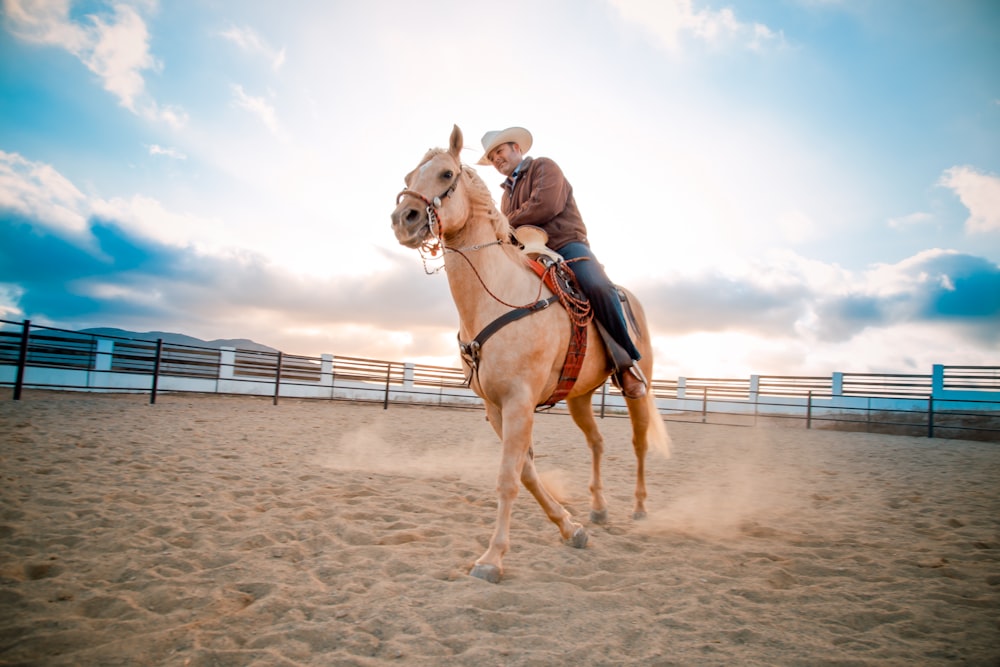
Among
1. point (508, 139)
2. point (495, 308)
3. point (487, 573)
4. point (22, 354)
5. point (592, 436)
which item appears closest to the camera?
point (487, 573)

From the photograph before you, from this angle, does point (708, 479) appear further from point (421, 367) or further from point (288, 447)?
point (421, 367)

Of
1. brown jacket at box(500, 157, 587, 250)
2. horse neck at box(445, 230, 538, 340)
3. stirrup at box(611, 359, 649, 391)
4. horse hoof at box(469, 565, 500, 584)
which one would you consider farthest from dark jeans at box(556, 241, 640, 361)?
horse hoof at box(469, 565, 500, 584)

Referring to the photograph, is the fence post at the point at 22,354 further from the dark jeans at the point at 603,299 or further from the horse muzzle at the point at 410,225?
the dark jeans at the point at 603,299

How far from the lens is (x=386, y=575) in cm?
275

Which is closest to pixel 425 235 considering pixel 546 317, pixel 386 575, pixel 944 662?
pixel 546 317

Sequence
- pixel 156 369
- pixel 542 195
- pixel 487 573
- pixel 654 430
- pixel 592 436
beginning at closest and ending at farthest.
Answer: pixel 487 573 < pixel 542 195 < pixel 592 436 < pixel 654 430 < pixel 156 369

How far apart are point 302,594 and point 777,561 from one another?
→ 2.96m

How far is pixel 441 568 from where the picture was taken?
9.48 feet

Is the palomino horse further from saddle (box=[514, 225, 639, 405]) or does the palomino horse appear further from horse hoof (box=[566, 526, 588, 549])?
saddle (box=[514, 225, 639, 405])

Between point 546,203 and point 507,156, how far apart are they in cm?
56

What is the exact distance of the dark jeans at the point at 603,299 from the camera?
380cm

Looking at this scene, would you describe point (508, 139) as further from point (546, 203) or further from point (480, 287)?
point (480, 287)

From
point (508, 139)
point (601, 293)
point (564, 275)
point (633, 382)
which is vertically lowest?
point (633, 382)

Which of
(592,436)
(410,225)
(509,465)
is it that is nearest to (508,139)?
(410,225)
